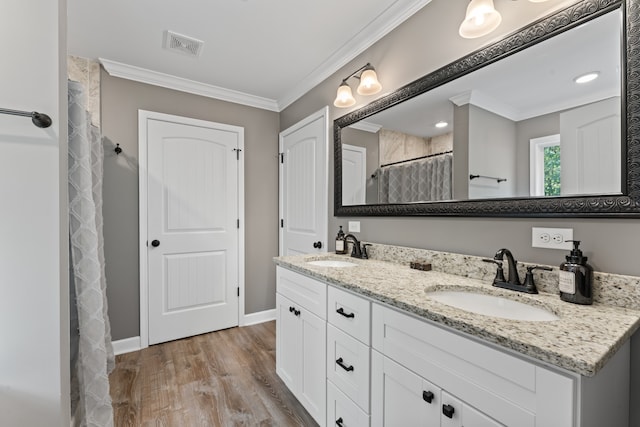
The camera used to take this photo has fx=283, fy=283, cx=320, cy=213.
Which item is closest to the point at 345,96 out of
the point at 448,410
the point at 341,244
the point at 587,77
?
the point at 341,244

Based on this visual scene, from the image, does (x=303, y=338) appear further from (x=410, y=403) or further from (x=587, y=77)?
(x=587, y=77)

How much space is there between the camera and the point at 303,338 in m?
1.63

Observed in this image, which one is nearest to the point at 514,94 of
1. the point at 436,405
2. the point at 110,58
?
the point at 436,405

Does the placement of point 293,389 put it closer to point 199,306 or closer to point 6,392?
point 6,392

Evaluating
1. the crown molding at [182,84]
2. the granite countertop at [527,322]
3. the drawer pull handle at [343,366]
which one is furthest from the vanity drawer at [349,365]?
the crown molding at [182,84]

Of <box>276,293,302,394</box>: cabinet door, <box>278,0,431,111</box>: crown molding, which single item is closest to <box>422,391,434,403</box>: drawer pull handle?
<box>276,293,302,394</box>: cabinet door

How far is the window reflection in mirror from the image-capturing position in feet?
3.29

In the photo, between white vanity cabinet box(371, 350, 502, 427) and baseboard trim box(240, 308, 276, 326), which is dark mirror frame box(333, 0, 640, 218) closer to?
white vanity cabinet box(371, 350, 502, 427)

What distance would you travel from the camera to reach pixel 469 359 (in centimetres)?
81

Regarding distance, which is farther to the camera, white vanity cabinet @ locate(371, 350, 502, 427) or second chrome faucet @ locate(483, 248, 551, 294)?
second chrome faucet @ locate(483, 248, 551, 294)

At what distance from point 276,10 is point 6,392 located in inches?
87.0

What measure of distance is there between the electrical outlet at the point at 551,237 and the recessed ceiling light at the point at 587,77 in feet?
1.81

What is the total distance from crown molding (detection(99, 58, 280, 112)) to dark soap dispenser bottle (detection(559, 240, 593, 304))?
2909 millimetres

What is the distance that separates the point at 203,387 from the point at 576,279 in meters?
2.15
